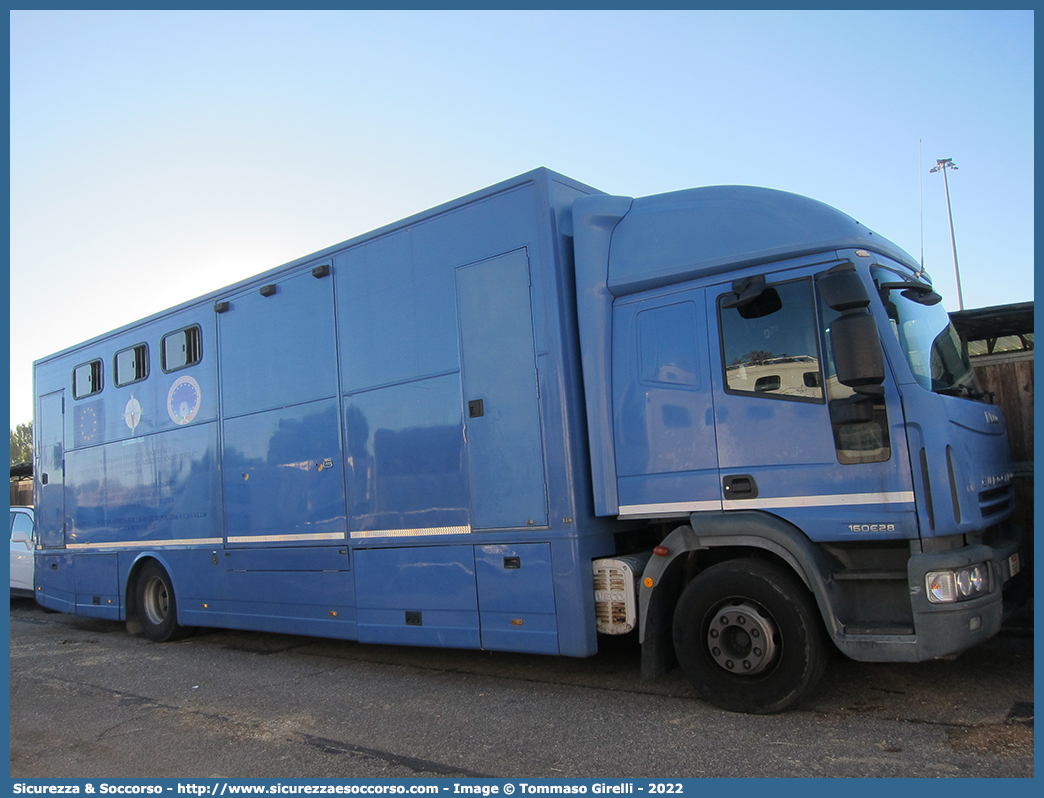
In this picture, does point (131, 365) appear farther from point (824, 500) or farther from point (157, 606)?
point (824, 500)

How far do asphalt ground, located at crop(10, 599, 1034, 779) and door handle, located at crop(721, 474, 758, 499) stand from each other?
1.35 m

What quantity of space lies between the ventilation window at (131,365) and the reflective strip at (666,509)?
6.73 meters

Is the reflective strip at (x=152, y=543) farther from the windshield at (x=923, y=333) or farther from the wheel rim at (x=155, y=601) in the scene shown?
the windshield at (x=923, y=333)

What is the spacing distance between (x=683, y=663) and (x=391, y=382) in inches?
128

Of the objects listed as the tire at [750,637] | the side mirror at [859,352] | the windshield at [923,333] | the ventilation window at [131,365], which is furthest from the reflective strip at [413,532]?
the ventilation window at [131,365]

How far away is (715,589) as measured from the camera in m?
5.03

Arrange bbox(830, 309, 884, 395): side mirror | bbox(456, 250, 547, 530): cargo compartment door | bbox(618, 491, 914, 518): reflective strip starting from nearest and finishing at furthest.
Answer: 1. bbox(830, 309, 884, 395): side mirror
2. bbox(618, 491, 914, 518): reflective strip
3. bbox(456, 250, 547, 530): cargo compartment door

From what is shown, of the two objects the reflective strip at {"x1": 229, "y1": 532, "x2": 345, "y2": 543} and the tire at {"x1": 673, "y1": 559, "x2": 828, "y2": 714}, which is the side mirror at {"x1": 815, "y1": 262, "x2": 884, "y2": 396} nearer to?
the tire at {"x1": 673, "y1": 559, "x2": 828, "y2": 714}

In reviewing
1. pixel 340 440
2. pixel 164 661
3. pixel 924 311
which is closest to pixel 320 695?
pixel 340 440

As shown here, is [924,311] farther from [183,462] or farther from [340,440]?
[183,462]

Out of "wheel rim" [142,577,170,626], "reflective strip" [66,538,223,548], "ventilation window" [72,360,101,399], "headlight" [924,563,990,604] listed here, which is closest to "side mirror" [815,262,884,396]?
"headlight" [924,563,990,604]

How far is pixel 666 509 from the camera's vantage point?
5281mm

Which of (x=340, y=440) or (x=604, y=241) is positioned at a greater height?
(x=604, y=241)

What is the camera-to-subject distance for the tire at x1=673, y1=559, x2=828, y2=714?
471cm
